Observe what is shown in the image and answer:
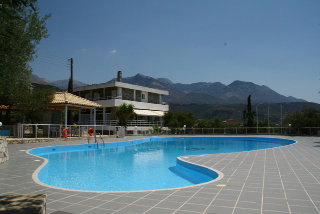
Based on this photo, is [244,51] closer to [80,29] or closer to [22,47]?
[80,29]

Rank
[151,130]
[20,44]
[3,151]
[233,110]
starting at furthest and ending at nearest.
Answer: [233,110], [151,130], [3,151], [20,44]

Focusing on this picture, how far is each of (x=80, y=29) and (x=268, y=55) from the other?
52.5 ft

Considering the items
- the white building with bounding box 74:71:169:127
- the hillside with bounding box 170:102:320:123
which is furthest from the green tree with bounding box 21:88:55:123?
the hillside with bounding box 170:102:320:123

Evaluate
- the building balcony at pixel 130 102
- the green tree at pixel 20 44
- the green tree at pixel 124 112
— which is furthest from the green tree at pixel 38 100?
the building balcony at pixel 130 102

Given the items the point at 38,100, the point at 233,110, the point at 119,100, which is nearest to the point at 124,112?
the point at 119,100

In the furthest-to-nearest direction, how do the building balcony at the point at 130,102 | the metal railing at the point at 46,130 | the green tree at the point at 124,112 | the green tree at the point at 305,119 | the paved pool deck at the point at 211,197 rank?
the building balcony at the point at 130,102 → the green tree at the point at 124,112 → the green tree at the point at 305,119 → the metal railing at the point at 46,130 → the paved pool deck at the point at 211,197

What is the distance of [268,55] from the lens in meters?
20.7

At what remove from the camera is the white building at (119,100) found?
31797mm

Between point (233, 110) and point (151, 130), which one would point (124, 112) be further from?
point (233, 110)

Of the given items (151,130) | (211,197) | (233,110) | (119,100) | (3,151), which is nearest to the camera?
(211,197)

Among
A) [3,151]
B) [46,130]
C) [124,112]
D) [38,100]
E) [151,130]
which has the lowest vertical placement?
[151,130]

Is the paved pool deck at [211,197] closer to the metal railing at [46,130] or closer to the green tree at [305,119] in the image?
the metal railing at [46,130]

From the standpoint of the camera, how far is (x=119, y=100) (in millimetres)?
31391

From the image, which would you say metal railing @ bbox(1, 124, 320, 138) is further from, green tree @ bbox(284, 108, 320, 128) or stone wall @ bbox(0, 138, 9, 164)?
stone wall @ bbox(0, 138, 9, 164)
